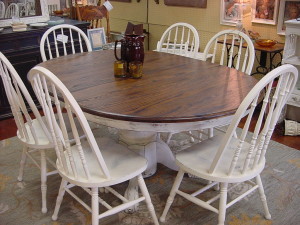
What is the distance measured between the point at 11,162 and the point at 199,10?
9.86 feet

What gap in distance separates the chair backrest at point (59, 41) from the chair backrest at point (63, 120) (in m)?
1.23

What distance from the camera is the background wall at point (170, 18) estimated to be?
3.75 meters

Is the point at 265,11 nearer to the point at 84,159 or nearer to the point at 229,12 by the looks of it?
the point at 229,12

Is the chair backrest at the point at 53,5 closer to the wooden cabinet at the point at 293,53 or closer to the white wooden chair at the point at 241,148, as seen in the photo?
the wooden cabinet at the point at 293,53

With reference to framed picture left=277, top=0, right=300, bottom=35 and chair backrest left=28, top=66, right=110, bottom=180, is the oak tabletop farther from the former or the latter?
framed picture left=277, top=0, right=300, bottom=35

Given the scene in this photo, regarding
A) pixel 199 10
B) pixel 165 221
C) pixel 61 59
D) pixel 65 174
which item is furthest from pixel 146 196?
pixel 199 10

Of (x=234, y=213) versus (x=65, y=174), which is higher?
(x=65, y=174)

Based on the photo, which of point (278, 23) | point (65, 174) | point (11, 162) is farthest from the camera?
point (278, 23)

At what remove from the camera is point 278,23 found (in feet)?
11.3

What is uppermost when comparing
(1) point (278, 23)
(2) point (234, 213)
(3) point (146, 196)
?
(1) point (278, 23)

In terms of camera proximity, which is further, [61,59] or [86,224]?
[61,59]

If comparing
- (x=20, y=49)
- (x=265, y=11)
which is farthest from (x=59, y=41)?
(x=265, y=11)

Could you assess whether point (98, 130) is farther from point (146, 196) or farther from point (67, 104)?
point (67, 104)

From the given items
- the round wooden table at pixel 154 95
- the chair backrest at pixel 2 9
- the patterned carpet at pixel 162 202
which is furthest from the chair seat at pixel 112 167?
the chair backrest at pixel 2 9
